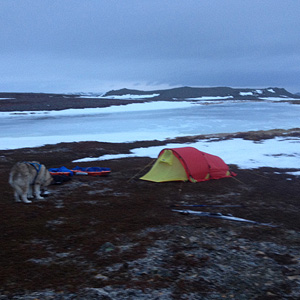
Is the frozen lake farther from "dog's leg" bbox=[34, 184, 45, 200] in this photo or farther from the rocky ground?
the rocky ground

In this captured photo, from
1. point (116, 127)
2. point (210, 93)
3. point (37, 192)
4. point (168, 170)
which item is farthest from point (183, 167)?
point (210, 93)

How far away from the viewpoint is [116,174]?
13.8 m

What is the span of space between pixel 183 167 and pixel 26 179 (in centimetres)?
634

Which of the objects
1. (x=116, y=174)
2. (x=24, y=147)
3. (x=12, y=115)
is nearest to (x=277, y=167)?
(x=116, y=174)

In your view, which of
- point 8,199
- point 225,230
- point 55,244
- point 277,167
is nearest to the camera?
point 55,244

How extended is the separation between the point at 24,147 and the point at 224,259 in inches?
759

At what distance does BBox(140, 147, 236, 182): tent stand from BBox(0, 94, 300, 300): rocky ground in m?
1.33

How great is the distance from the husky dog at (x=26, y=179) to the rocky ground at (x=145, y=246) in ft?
1.15

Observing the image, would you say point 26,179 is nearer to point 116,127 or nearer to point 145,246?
point 145,246

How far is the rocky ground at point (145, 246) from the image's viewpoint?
4648mm

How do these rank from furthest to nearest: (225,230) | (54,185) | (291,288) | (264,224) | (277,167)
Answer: (277,167) → (54,185) → (264,224) → (225,230) → (291,288)

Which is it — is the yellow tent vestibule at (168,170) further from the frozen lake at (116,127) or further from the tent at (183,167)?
the frozen lake at (116,127)

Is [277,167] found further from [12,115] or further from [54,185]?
[12,115]

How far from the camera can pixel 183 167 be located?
496 inches
